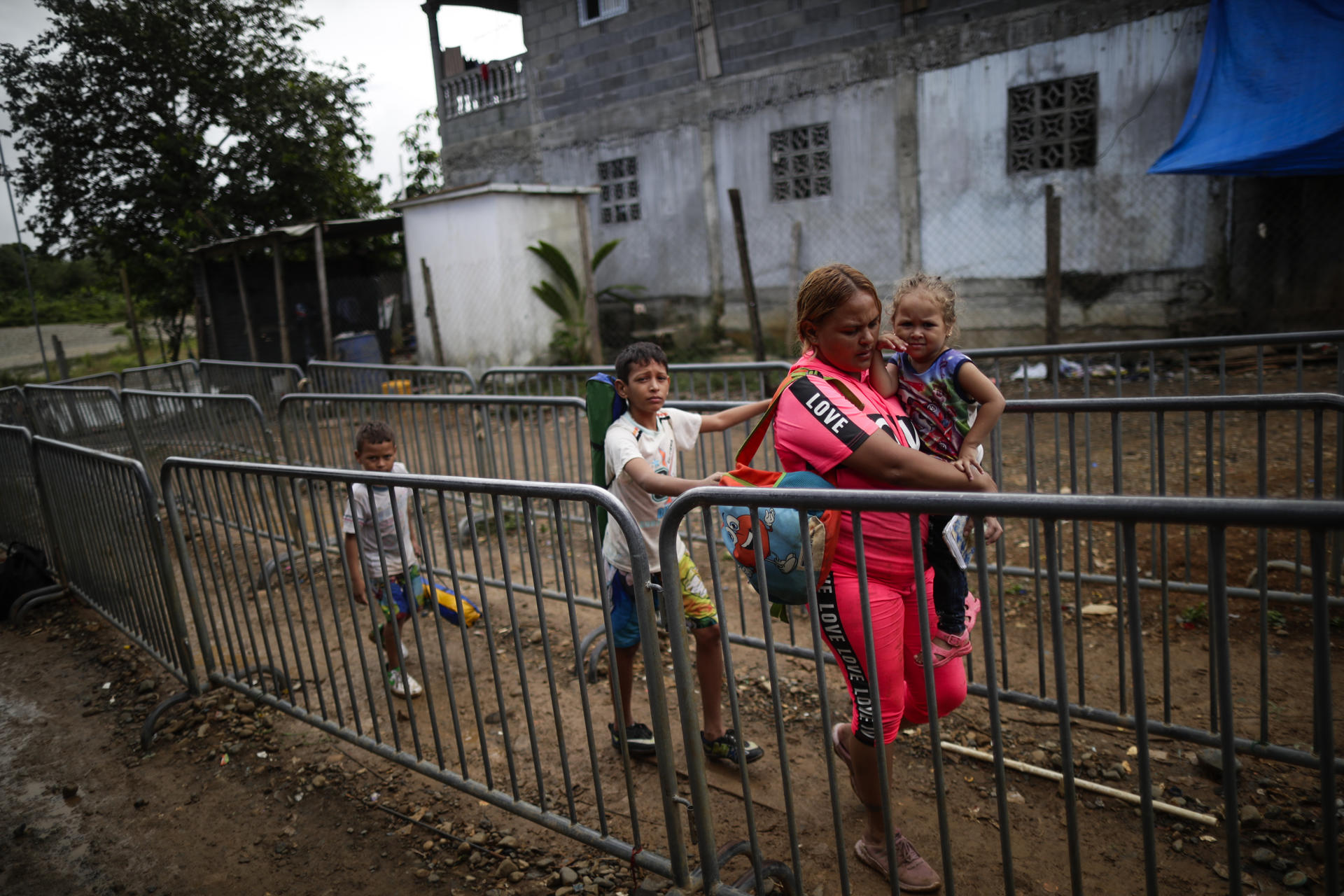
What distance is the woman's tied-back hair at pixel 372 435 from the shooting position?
3928 millimetres

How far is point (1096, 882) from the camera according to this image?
2.60m

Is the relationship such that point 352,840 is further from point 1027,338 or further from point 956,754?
point 1027,338

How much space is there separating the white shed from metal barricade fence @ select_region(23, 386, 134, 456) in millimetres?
5998

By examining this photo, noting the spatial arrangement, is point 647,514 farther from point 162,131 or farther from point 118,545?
point 162,131

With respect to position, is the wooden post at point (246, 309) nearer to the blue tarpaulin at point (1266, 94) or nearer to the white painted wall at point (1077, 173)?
the white painted wall at point (1077, 173)

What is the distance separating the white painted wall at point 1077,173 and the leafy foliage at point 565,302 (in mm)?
5797

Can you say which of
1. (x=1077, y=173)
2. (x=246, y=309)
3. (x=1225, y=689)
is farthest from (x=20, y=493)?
(x=1077, y=173)

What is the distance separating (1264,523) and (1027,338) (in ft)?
35.6

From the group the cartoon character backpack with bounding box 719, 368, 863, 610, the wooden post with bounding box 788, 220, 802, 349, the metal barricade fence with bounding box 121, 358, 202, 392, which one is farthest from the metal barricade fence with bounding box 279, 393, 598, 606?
the wooden post with bounding box 788, 220, 802, 349

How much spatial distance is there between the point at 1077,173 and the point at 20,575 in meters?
11.9

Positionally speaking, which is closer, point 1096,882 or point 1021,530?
point 1096,882

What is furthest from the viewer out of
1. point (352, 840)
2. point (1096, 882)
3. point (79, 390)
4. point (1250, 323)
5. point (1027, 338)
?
point (1027, 338)

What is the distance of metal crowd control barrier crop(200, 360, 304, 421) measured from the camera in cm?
911

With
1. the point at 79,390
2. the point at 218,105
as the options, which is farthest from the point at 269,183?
the point at 79,390
